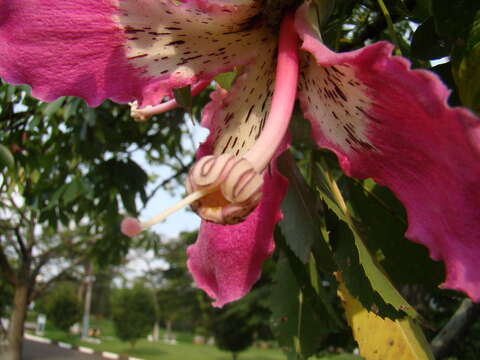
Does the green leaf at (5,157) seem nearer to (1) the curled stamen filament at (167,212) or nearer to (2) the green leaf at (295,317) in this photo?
(2) the green leaf at (295,317)

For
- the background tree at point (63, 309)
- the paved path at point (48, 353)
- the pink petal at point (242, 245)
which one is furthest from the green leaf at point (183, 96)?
the background tree at point (63, 309)

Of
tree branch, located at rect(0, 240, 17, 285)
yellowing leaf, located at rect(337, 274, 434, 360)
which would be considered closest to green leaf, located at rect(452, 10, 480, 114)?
yellowing leaf, located at rect(337, 274, 434, 360)

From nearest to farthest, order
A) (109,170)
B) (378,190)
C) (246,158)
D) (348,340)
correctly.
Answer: (246,158) < (378,190) < (348,340) < (109,170)

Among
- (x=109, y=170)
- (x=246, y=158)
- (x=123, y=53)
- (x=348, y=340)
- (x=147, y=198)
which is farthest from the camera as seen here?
(x=147, y=198)

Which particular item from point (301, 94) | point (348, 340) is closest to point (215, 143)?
point (301, 94)

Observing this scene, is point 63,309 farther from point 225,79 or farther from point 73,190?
point 225,79

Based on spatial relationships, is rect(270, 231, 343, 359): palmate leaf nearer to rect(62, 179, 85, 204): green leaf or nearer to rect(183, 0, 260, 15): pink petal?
rect(183, 0, 260, 15): pink petal

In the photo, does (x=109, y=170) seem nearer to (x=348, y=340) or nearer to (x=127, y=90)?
(x=348, y=340)
